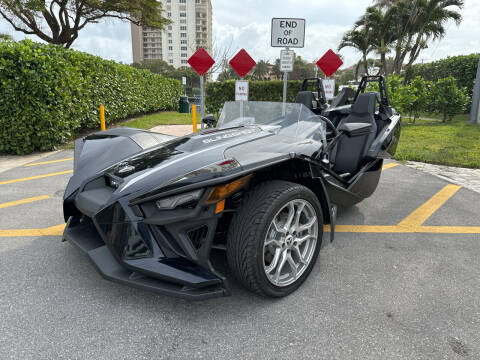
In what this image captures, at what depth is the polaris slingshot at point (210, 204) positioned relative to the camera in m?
1.68

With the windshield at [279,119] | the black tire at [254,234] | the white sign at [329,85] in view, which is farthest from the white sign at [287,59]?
the black tire at [254,234]

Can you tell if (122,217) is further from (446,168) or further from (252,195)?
(446,168)

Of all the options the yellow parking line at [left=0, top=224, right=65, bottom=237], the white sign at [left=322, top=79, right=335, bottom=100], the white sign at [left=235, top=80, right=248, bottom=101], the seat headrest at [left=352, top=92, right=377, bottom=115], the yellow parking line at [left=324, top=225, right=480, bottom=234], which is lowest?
the yellow parking line at [left=324, top=225, right=480, bottom=234]

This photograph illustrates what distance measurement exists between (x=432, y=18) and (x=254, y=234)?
2791 cm

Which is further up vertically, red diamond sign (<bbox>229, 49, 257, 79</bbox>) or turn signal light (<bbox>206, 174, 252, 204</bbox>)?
red diamond sign (<bbox>229, 49, 257, 79</bbox>)

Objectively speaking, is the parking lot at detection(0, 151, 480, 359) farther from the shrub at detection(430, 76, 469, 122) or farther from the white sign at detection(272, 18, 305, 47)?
the shrub at detection(430, 76, 469, 122)

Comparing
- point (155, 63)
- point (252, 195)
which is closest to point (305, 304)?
point (252, 195)

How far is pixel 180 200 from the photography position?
169 centimetres

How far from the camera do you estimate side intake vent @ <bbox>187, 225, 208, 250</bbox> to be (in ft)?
5.59

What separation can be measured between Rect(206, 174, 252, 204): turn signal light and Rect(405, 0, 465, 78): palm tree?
90.4ft

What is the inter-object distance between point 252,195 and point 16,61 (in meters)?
6.45

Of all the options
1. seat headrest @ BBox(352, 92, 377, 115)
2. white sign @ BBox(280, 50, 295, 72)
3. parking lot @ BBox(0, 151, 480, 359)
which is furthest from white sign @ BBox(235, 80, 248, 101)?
parking lot @ BBox(0, 151, 480, 359)

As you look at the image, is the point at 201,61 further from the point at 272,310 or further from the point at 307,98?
the point at 272,310

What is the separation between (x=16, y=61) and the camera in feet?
19.9
